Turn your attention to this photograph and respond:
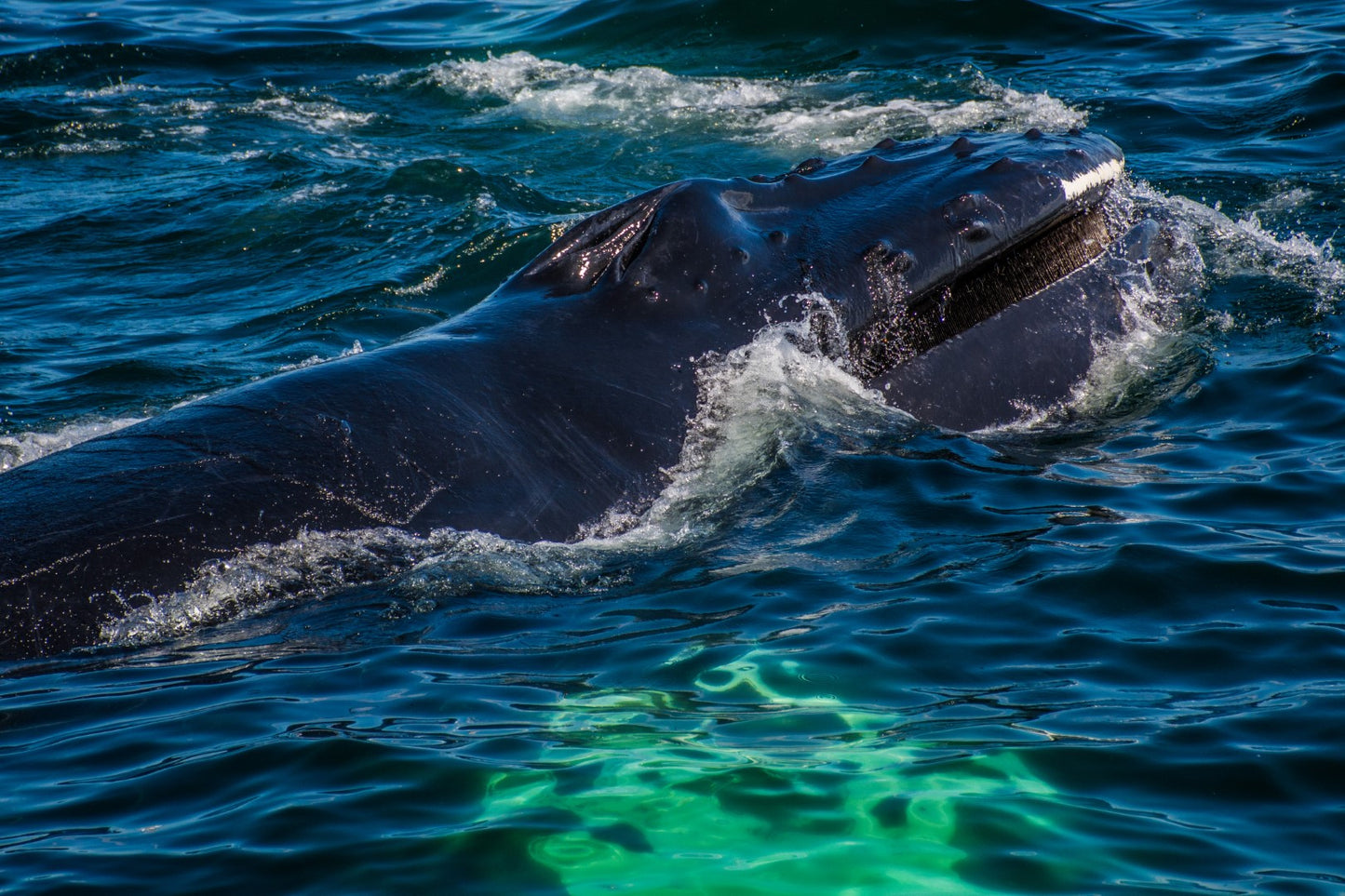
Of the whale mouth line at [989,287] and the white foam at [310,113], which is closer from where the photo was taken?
the whale mouth line at [989,287]

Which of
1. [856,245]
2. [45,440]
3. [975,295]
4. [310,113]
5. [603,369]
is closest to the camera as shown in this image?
[603,369]

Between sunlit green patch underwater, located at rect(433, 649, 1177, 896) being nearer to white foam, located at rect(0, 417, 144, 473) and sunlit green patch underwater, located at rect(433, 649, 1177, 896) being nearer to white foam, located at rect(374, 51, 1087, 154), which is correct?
white foam, located at rect(0, 417, 144, 473)

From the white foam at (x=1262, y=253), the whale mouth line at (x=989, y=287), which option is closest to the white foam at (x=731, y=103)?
the white foam at (x=1262, y=253)

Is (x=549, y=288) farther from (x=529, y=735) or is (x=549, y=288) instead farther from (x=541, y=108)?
(x=541, y=108)

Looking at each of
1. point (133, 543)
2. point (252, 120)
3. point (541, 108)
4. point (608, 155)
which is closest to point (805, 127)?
point (608, 155)

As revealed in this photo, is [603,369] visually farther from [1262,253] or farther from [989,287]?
[1262,253]

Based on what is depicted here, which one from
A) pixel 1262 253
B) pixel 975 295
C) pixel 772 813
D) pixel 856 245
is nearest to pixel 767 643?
pixel 772 813

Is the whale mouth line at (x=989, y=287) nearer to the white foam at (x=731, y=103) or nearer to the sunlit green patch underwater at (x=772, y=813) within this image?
the sunlit green patch underwater at (x=772, y=813)

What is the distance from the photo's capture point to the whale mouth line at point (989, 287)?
755 cm

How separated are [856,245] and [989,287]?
85cm

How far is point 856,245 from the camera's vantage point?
7.55 m

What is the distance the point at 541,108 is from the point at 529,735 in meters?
14.9

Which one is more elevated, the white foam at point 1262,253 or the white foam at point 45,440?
the white foam at point 1262,253

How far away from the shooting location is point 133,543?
5656 millimetres
